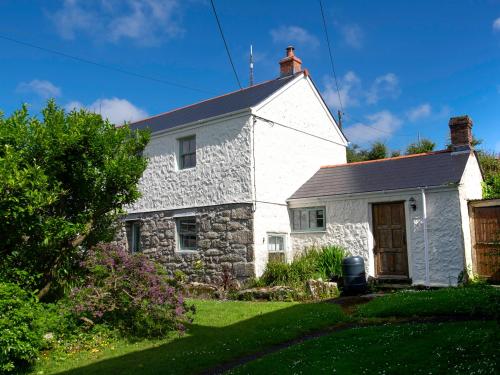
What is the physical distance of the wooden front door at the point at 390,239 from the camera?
534 inches

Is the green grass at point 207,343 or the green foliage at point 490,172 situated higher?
the green foliage at point 490,172

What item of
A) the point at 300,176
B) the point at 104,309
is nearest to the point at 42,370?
the point at 104,309

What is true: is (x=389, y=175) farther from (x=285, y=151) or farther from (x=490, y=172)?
(x=490, y=172)

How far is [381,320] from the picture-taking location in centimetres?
900

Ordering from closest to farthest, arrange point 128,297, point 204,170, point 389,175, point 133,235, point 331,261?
1. point 128,297
2. point 331,261
3. point 389,175
4. point 204,170
5. point 133,235

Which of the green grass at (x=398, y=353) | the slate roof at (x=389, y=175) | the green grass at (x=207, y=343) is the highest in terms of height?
the slate roof at (x=389, y=175)

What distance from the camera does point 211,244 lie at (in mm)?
15289

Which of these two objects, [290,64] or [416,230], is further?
[290,64]

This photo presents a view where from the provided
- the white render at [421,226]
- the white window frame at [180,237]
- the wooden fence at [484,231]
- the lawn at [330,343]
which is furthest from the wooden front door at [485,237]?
the white window frame at [180,237]

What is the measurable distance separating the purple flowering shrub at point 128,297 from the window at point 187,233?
6687mm

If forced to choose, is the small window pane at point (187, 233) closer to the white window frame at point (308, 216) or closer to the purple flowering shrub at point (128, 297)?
the white window frame at point (308, 216)

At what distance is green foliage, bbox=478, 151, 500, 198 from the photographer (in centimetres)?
1517

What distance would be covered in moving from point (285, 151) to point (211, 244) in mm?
4143

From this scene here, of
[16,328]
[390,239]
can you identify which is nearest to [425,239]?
[390,239]
